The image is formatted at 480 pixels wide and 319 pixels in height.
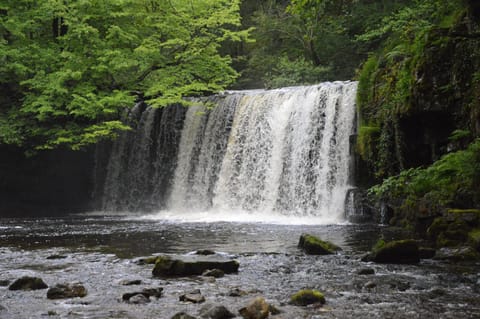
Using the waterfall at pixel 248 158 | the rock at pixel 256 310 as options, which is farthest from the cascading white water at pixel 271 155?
the rock at pixel 256 310

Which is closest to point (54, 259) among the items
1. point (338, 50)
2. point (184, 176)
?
point (184, 176)

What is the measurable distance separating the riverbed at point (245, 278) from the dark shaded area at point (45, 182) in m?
10.6

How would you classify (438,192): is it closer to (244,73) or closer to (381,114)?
(381,114)

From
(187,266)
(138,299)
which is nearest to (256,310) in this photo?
(138,299)

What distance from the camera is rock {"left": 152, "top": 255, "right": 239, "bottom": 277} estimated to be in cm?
Result: 770

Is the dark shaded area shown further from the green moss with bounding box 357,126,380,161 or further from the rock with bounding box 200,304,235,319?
the rock with bounding box 200,304,235,319

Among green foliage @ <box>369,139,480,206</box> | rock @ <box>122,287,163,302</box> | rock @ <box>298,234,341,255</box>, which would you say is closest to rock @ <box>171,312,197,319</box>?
rock @ <box>122,287,163,302</box>

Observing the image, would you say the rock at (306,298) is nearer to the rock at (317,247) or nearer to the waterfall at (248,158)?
the rock at (317,247)

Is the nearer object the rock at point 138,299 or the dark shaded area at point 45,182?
the rock at point 138,299

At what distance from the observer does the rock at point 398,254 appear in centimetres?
839

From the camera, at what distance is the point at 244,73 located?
3538 cm

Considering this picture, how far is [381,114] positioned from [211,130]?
8750 millimetres

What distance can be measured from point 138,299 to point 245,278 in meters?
1.79

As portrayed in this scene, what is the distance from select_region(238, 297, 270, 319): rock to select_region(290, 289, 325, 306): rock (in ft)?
1.71
